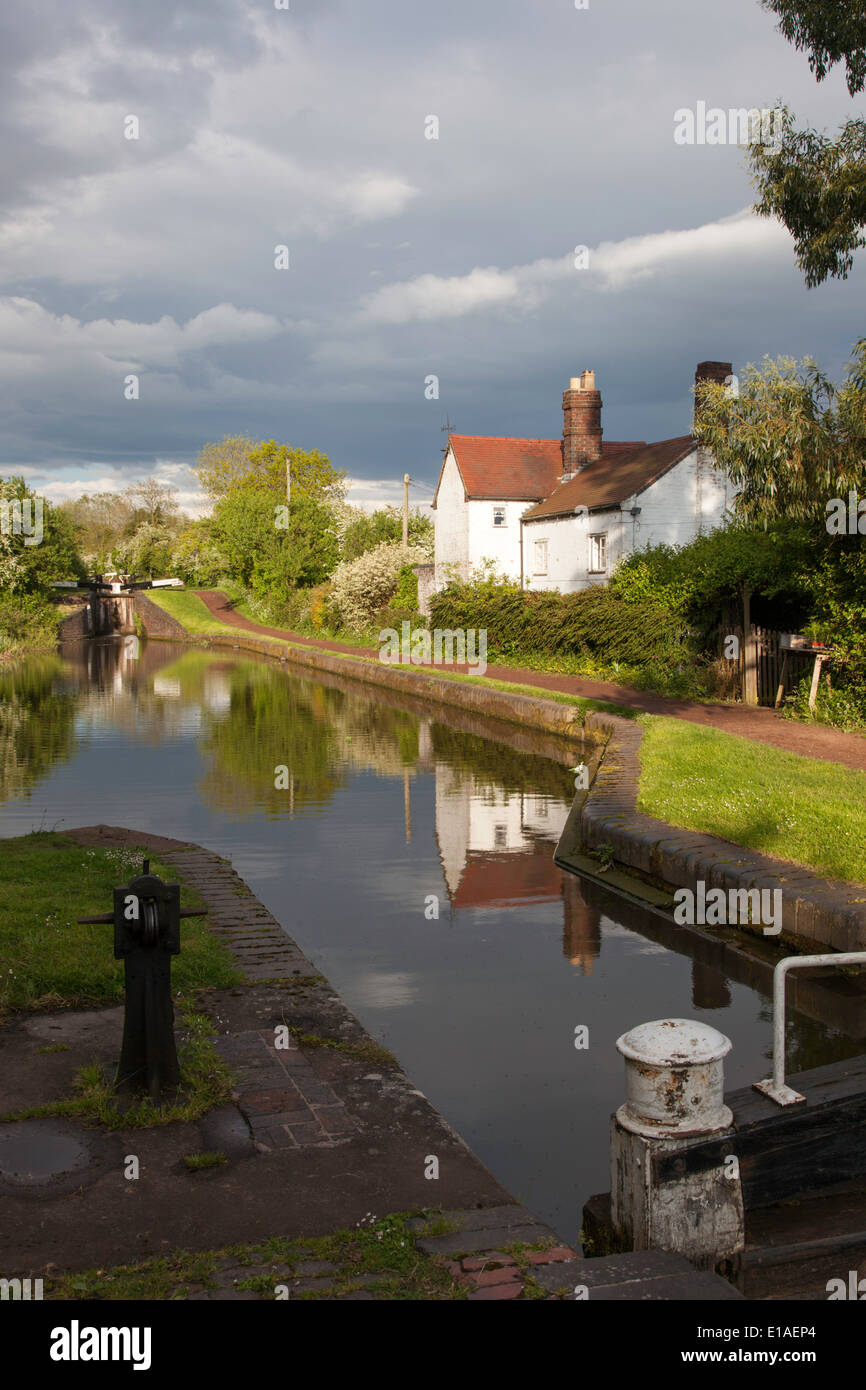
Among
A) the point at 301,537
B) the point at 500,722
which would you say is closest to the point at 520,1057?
the point at 500,722

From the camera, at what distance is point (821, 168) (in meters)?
13.3

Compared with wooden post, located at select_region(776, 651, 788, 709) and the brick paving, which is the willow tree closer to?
wooden post, located at select_region(776, 651, 788, 709)

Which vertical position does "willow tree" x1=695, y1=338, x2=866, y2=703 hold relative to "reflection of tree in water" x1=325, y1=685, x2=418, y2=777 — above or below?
above

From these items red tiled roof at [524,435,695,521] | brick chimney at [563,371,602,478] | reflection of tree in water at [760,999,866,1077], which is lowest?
reflection of tree in water at [760,999,866,1077]

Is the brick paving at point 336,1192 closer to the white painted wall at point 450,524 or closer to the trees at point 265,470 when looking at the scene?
the white painted wall at point 450,524

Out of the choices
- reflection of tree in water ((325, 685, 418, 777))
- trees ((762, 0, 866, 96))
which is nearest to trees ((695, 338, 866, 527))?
trees ((762, 0, 866, 96))

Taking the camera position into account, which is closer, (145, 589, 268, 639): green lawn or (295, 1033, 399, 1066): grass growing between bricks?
(295, 1033, 399, 1066): grass growing between bricks

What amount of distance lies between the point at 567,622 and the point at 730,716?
9230mm

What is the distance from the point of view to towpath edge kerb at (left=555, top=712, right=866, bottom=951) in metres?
7.06

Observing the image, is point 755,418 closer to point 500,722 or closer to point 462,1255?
point 500,722

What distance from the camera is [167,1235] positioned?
3.59 metres

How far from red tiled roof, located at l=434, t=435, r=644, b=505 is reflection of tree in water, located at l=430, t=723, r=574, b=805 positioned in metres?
19.1

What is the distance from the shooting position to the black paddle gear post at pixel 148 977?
4.57 m
